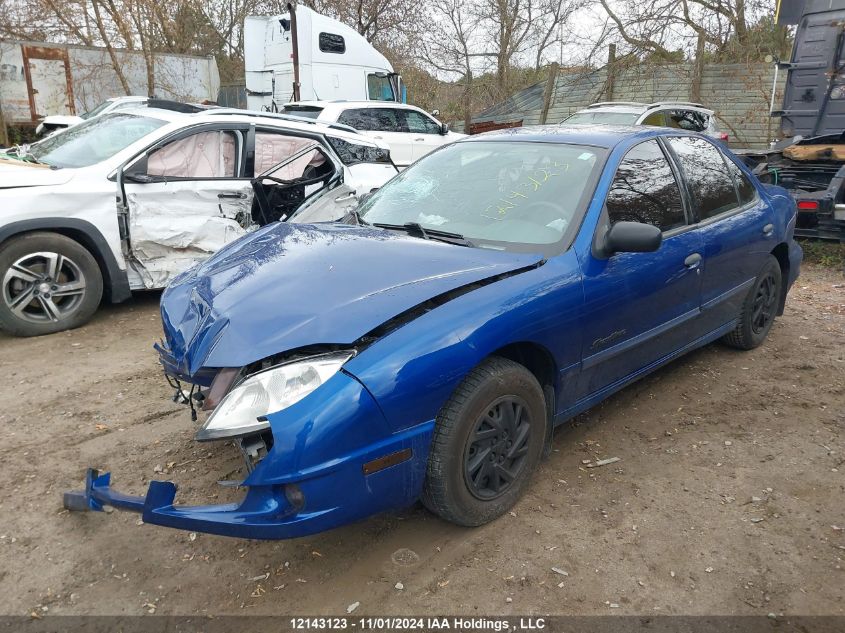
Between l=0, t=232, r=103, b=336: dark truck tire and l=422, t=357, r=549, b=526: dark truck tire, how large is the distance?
380cm

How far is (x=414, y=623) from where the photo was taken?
2.25 meters

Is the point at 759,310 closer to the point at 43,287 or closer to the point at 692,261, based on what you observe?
the point at 692,261

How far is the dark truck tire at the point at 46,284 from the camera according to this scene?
4.78 metres

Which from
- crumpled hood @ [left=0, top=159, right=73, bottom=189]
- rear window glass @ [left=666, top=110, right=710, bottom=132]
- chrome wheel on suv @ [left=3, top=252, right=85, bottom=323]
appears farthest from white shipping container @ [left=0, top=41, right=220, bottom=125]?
rear window glass @ [left=666, top=110, right=710, bottom=132]

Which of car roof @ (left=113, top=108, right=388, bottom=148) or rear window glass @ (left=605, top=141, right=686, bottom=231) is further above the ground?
car roof @ (left=113, top=108, right=388, bottom=148)

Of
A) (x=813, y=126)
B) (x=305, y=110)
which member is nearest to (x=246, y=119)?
(x=305, y=110)

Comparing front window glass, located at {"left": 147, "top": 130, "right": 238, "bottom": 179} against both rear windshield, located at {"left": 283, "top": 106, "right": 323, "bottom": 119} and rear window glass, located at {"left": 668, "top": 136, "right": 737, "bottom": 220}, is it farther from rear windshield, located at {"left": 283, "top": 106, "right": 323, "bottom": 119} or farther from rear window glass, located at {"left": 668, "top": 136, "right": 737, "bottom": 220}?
rear windshield, located at {"left": 283, "top": 106, "right": 323, "bottom": 119}

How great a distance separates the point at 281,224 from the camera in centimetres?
363

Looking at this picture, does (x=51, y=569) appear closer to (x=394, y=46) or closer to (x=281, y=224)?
(x=281, y=224)

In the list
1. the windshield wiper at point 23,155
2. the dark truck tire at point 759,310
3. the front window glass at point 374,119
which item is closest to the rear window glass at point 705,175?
the dark truck tire at point 759,310

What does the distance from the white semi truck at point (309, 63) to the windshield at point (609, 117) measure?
4423mm

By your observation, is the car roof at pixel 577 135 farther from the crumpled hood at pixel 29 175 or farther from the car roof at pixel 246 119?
the crumpled hood at pixel 29 175

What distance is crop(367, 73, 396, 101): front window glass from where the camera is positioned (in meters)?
14.7

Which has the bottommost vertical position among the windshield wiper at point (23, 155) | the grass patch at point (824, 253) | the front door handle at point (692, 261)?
the grass patch at point (824, 253)
